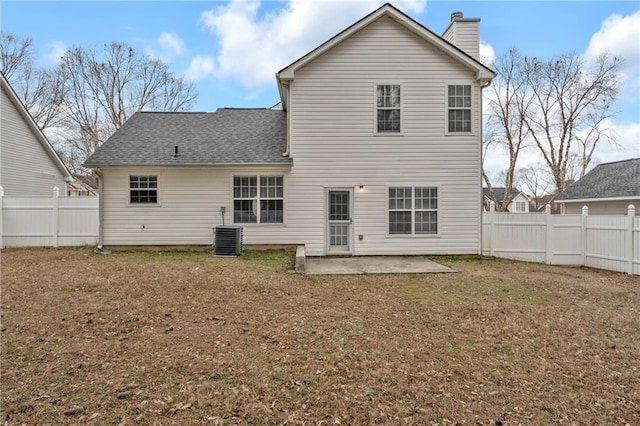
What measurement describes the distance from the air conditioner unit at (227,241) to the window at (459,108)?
7.61 metres

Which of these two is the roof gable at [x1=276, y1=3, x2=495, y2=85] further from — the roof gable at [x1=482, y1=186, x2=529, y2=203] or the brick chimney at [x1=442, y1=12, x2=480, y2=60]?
the roof gable at [x1=482, y1=186, x2=529, y2=203]

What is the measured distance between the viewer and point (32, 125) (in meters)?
17.3

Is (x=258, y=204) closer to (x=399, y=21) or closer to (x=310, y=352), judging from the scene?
(x=399, y=21)

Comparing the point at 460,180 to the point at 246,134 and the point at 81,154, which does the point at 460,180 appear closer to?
the point at 246,134

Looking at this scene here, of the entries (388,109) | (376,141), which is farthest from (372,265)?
(388,109)

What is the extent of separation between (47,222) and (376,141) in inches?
450

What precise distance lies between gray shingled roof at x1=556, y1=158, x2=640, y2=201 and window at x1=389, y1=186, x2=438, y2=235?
11900 millimetres

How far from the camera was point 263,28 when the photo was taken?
18.0m

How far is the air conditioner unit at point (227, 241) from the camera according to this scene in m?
10.5

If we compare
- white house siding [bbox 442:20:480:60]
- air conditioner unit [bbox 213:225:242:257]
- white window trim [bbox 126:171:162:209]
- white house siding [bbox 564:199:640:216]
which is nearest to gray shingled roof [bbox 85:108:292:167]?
white window trim [bbox 126:171:162:209]

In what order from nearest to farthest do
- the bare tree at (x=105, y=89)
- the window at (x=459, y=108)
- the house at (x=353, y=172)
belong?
the house at (x=353, y=172)
the window at (x=459, y=108)
the bare tree at (x=105, y=89)

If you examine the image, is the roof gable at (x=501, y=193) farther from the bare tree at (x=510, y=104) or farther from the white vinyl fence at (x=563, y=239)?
the white vinyl fence at (x=563, y=239)

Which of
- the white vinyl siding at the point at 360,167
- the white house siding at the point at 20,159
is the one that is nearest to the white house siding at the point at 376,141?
the white vinyl siding at the point at 360,167

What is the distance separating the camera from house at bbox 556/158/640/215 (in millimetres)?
17156
